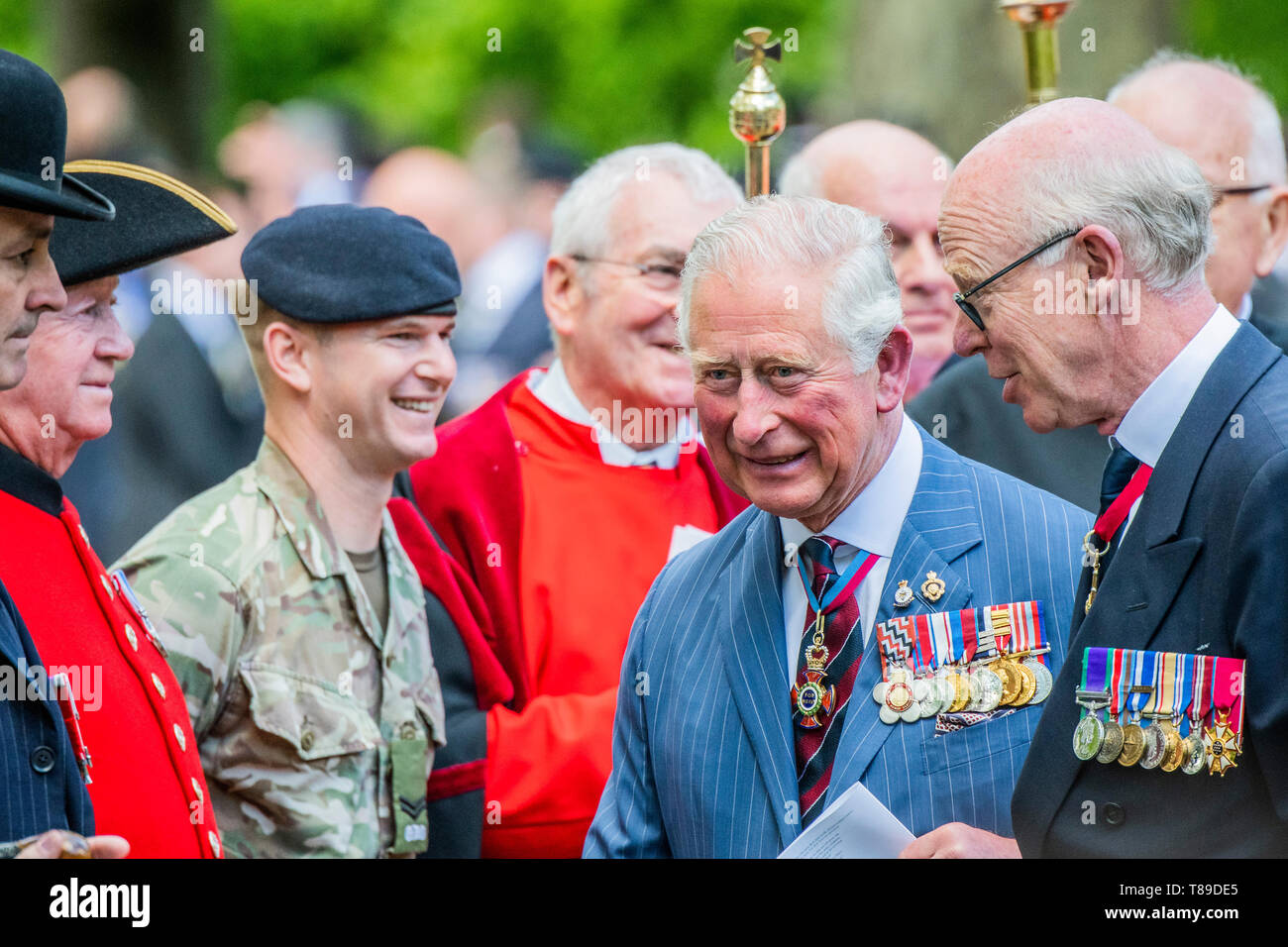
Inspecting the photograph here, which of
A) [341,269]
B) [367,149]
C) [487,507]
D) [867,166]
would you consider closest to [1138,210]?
[341,269]

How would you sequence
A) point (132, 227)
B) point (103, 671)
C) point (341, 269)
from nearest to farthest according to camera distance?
point (103, 671), point (132, 227), point (341, 269)

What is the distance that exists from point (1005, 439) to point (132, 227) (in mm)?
2117

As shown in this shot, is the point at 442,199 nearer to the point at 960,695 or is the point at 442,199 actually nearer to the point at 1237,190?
the point at 1237,190

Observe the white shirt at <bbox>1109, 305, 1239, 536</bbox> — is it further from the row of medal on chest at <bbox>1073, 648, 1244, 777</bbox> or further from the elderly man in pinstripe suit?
the elderly man in pinstripe suit

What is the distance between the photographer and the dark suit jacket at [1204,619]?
88.2 inches

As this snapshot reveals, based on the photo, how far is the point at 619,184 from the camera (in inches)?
157

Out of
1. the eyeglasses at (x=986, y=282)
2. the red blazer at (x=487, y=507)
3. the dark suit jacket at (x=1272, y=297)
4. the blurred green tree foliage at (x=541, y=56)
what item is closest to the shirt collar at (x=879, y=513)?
→ the eyeglasses at (x=986, y=282)

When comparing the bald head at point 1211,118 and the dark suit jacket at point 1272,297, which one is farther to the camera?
the dark suit jacket at point 1272,297

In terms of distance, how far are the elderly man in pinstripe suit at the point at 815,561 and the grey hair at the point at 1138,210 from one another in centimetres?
36

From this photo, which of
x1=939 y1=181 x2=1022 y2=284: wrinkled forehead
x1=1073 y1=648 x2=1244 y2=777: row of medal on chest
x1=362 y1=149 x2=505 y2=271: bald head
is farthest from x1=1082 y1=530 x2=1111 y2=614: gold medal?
x1=362 y1=149 x2=505 y2=271: bald head

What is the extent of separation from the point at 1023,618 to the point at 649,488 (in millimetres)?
1355

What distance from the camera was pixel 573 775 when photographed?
348 cm

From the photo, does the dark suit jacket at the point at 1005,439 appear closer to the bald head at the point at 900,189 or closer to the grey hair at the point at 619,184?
the bald head at the point at 900,189
